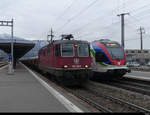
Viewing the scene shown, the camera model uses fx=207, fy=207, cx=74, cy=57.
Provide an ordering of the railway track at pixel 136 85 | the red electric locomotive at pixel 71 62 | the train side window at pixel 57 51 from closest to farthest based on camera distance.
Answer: the railway track at pixel 136 85, the red electric locomotive at pixel 71 62, the train side window at pixel 57 51

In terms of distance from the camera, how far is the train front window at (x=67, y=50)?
12491 millimetres

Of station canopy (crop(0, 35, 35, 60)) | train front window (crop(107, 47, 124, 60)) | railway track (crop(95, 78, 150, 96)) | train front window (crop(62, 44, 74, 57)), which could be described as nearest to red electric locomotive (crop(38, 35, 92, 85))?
train front window (crop(62, 44, 74, 57))

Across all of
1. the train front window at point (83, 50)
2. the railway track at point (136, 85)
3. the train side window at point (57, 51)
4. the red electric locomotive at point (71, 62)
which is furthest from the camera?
the train front window at point (83, 50)

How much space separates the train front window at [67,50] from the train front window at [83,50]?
45 centimetres

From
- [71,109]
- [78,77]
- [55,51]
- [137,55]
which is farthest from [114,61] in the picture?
[137,55]

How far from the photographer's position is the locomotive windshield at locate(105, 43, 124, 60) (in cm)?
1489

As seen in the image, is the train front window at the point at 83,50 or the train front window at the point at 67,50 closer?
the train front window at the point at 67,50

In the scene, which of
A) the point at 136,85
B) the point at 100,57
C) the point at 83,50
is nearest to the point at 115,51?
the point at 100,57

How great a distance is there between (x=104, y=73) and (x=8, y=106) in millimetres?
8986

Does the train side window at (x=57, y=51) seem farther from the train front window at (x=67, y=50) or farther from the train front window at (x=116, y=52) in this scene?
the train front window at (x=116, y=52)

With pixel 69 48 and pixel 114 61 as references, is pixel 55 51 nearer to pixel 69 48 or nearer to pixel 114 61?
pixel 69 48

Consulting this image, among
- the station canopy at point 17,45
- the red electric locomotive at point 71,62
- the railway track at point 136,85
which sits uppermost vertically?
the station canopy at point 17,45

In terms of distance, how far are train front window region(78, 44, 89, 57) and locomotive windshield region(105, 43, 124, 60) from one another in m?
2.55

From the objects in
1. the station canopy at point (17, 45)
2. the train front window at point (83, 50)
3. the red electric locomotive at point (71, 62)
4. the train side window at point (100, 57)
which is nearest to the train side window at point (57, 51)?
the red electric locomotive at point (71, 62)
